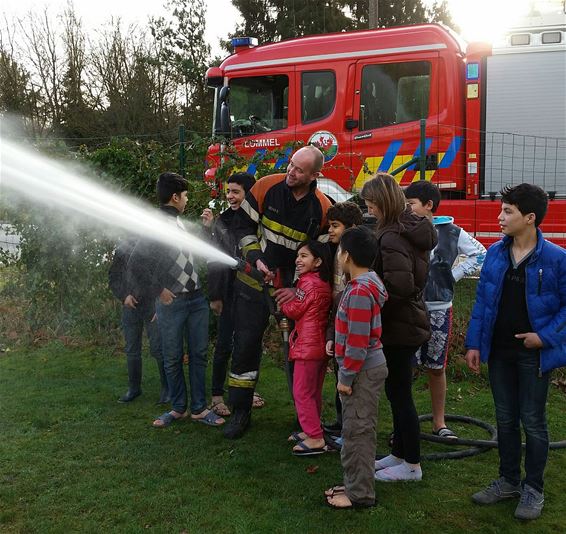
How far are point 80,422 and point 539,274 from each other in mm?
3461

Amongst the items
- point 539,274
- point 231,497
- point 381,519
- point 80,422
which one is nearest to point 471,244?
point 539,274

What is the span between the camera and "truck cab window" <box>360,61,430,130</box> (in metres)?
8.16

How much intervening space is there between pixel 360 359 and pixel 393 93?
5930 millimetres

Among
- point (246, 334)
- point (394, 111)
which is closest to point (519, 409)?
point (246, 334)

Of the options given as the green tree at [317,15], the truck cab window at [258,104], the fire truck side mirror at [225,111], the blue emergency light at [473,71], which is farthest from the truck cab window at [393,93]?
the green tree at [317,15]

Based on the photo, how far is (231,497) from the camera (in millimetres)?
3486

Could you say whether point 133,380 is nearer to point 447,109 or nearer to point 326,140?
point 326,140

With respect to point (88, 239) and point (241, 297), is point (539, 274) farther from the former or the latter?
point (88, 239)

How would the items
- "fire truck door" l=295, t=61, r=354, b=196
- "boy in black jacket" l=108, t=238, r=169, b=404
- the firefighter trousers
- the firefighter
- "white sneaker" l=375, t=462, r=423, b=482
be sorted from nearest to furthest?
"white sneaker" l=375, t=462, r=423, b=482 < the firefighter < the firefighter trousers < "boy in black jacket" l=108, t=238, r=169, b=404 < "fire truck door" l=295, t=61, r=354, b=196

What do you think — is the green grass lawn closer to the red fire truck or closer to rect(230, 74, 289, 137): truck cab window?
the red fire truck

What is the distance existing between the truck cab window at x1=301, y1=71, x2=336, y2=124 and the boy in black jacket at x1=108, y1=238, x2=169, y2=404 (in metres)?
4.26

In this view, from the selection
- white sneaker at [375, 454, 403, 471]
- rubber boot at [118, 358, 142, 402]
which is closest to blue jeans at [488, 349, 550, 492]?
white sneaker at [375, 454, 403, 471]

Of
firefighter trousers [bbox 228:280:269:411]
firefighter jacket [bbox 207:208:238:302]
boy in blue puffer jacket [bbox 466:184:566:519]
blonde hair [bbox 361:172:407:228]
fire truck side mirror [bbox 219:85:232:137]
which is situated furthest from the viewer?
fire truck side mirror [bbox 219:85:232:137]

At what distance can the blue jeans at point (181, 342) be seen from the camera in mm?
4496
